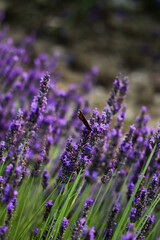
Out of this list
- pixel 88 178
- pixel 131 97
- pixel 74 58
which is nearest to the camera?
pixel 88 178

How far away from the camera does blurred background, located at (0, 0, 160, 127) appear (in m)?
6.47

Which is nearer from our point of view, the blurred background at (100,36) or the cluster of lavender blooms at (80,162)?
the cluster of lavender blooms at (80,162)

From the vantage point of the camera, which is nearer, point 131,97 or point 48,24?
point 131,97

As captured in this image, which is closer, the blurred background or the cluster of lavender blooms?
the cluster of lavender blooms

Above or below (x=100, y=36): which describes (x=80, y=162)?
below

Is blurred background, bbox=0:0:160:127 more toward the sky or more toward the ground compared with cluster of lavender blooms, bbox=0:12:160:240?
more toward the sky

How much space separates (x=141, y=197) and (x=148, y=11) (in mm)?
7718

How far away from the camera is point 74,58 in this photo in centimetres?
688

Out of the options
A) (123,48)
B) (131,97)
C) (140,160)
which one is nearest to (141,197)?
(140,160)

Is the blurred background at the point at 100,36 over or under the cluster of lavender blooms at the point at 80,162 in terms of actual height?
over

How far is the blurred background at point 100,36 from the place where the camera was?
647cm

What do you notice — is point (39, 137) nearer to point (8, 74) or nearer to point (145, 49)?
point (8, 74)

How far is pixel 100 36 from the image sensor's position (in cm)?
755

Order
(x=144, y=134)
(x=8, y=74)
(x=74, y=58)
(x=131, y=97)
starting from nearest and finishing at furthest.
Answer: (x=144, y=134) < (x=8, y=74) < (x=131, y=97) < (x=74, y=58)
